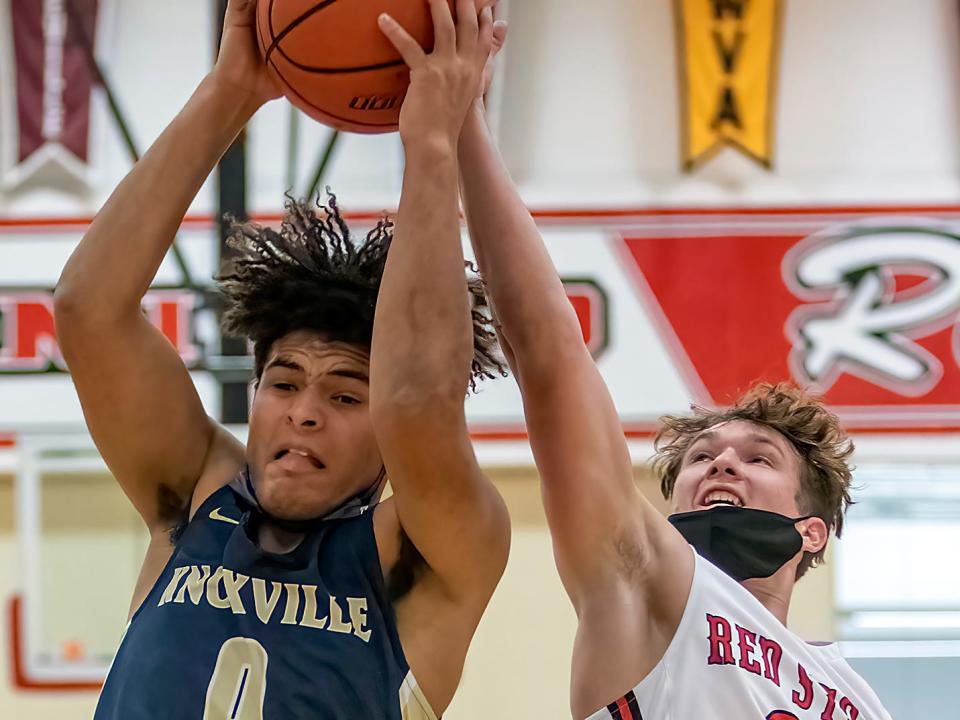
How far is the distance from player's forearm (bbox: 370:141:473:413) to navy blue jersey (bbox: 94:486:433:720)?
11.2 inches

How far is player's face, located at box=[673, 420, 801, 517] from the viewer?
229 cm

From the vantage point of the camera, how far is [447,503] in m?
1.62

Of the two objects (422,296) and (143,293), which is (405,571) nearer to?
(422,296)

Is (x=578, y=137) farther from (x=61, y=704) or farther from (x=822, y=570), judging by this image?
(x=61, y=704)

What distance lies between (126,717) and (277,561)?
267 mm

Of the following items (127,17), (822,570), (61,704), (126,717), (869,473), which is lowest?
(61,704)

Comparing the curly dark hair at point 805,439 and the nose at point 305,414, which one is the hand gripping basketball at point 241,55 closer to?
the nose at point 305,414

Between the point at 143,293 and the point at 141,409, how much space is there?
0.51 ft

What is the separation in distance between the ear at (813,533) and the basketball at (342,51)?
108cm

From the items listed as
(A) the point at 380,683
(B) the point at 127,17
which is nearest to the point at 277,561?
(A) the point at 380,683

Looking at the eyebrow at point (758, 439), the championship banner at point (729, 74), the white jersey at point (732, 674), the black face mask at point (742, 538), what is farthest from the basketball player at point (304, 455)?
the championship banner at point (729, 74)

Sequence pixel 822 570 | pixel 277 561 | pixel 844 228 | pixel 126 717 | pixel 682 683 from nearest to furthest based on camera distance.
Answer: pixel 126 717 → pixel 277 561 → pixel 682 683 → pixel 822 570 → pixel 844 228

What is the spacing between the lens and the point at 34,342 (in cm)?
561

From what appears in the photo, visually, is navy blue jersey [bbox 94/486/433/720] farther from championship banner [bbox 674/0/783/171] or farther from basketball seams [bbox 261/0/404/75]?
championship banner [bbox 674/0/783/171]
